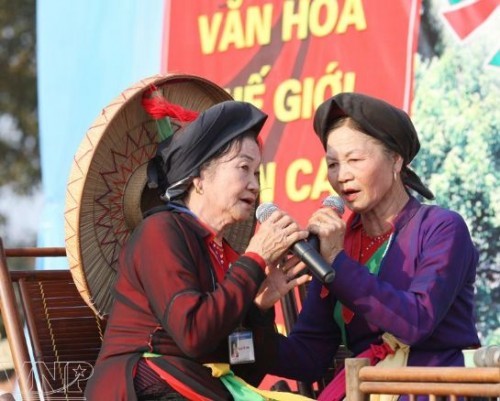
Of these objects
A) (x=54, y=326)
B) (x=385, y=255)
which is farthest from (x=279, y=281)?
(x=54, y=326)

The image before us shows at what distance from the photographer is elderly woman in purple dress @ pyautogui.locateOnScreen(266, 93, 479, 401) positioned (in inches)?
117

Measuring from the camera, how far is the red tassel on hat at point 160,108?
10.7 feet

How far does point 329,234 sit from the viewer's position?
9.93ft

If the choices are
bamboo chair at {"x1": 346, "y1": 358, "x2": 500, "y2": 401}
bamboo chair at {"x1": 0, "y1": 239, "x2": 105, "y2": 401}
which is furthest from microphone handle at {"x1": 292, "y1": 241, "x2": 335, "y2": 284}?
bamboo chair at {"x1": 0, "y1": 239, "x2": 105, "y2": 401}

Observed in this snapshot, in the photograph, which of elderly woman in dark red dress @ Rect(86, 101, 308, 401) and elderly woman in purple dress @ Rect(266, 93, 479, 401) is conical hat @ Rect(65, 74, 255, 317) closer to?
elderly woman in dark red dress @ Rect(86, 101, 308, 401)

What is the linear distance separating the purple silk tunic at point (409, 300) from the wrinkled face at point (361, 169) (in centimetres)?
12

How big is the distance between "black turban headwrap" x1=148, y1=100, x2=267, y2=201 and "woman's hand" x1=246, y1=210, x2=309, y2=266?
0.24m

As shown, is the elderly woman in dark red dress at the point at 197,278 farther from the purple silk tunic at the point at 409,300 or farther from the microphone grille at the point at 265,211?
the purple silk tunic at the point at 409,300

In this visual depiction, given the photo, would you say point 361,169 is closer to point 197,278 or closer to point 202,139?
point 202,139

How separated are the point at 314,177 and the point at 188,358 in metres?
3.05

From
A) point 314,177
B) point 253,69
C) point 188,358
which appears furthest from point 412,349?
point 253,69

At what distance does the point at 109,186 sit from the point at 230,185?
1.70 feet

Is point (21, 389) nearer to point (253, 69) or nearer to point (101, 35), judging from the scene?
point (253, 69)

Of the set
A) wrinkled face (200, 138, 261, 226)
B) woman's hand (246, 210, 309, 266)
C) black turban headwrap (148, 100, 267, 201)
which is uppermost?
black turban headwrap (148, 100, 267, 201)
